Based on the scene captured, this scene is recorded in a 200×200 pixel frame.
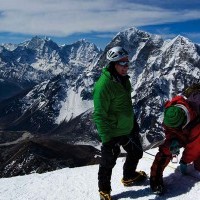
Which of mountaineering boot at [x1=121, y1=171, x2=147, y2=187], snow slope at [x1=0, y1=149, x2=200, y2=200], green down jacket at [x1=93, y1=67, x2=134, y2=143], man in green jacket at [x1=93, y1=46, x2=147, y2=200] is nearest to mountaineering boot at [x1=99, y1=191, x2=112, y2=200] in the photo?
man in green jacket at [x1=93, y1=46, x2=147, y2=200]

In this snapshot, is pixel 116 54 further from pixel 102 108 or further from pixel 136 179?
pixel 136 179

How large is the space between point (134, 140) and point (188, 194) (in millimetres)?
2170

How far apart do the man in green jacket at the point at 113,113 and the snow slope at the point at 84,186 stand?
1158 mm

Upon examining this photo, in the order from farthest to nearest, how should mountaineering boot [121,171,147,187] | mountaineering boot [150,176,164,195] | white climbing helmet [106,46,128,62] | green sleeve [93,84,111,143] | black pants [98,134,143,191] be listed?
mountaineering boot [121,171,147,187], black pants [98,134,143,191], mountaineering boot [150,176,164,195], white climbing helmet [106,46,128,62], green sleeve [93,84,111,143]

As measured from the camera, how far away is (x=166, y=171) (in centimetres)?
1256

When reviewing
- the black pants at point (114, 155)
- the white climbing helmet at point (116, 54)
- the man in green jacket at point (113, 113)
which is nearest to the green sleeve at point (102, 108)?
the man in green jacket at point (113, 113)

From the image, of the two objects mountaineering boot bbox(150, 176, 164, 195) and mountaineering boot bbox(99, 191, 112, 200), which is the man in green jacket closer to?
mountaineering boot bbox(99, 191, 112, 200)

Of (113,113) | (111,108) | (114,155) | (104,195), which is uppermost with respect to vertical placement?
(111,108)

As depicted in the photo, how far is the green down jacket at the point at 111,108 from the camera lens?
10727 millimetres

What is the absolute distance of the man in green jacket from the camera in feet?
35.3

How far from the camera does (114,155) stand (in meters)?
11.3

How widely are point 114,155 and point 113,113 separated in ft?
3.95

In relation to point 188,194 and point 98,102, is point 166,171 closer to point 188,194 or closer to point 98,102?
point 188,194

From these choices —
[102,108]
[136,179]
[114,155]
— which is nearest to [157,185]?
[136,179]
